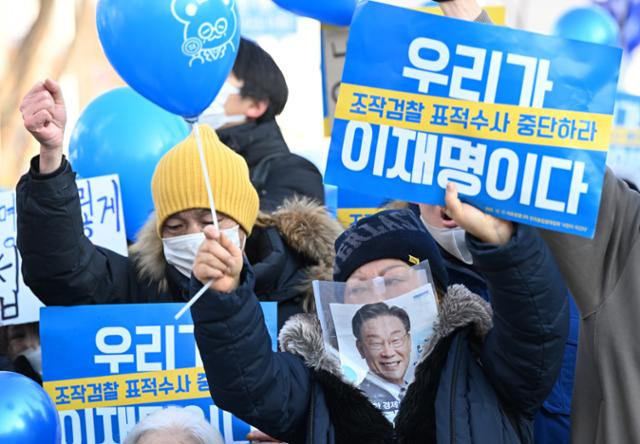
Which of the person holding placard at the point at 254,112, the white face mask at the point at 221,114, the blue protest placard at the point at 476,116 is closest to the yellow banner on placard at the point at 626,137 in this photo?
the person holding placard at the point at 254,112

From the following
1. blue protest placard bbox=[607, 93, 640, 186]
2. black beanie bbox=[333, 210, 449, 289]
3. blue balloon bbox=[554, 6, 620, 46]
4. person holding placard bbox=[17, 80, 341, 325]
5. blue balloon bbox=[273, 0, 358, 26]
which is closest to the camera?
black beanie bbox=[333, 210, 449, 289]

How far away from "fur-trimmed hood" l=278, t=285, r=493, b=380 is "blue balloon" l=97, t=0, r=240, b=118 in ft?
2.14

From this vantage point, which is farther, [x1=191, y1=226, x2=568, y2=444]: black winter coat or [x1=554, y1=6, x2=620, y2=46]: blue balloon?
[x1=554, y1=6, x2=620, y2=46]: blue balloon

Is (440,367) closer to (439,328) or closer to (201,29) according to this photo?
(439,328)

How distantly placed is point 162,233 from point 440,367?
1.18 meters

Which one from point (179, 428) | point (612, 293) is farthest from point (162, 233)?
point (612, 293)

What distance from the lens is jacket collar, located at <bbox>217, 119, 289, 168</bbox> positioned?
14.7 ft

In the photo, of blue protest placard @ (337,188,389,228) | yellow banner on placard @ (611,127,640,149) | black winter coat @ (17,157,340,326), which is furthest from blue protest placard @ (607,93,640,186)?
black winter coat @ (17,157,340,326)

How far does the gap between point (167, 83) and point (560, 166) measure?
102 cm

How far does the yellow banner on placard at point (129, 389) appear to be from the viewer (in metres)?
3.20

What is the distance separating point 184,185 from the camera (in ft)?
10.4

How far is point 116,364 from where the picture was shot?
3.23 metres

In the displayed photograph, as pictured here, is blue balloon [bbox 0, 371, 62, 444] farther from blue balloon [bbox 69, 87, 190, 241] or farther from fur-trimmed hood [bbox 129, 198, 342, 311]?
blue balloon [bbox 69, 87, 190, 241]

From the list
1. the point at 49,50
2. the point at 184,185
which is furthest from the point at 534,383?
the point at 49,50
